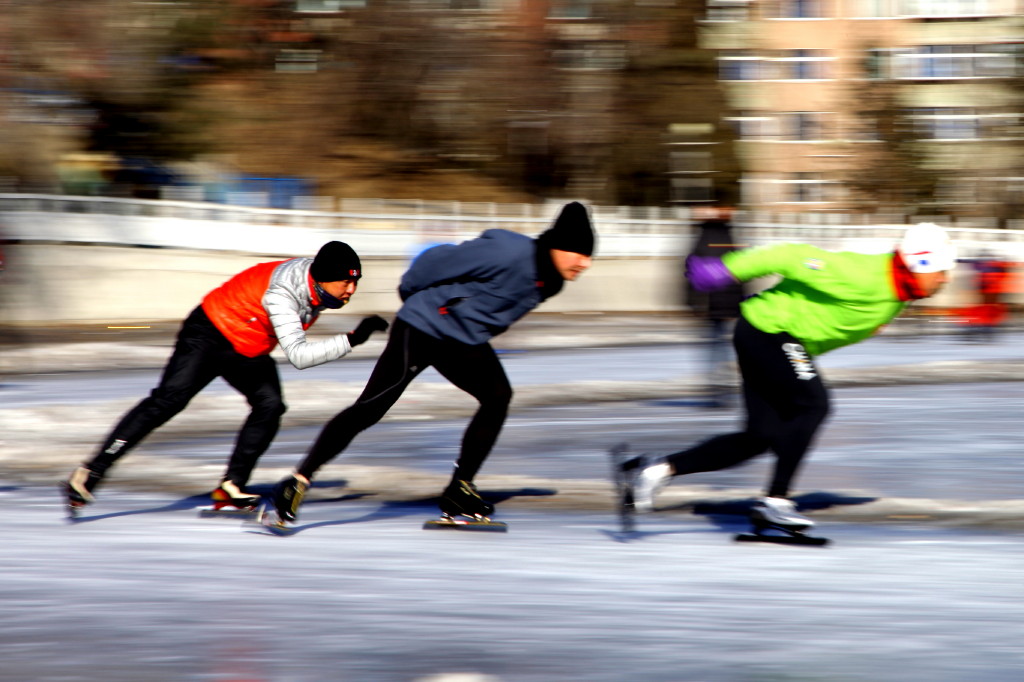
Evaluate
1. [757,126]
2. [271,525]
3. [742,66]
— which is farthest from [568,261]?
[757,126]

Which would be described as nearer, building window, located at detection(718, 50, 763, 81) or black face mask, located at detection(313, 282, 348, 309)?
black face mask, located at detection(313, 282, 348, 309)

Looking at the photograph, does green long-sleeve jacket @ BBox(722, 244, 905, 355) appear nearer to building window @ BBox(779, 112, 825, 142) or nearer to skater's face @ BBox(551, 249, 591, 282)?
skater's face @ BBox(551, 249, 591, 282)

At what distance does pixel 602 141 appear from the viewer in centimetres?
4162

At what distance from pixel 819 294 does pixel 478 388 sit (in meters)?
1.57

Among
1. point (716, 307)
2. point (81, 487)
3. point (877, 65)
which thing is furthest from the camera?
point (877, 65)

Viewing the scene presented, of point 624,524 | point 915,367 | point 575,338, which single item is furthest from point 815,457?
point 575,338

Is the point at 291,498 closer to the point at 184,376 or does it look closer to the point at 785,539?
the point at 184,376

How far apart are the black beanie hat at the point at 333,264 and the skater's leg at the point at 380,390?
0.34 meters

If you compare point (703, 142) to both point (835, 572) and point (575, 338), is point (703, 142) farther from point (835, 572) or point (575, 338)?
point (835, 572)

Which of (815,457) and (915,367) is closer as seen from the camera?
(815,457)

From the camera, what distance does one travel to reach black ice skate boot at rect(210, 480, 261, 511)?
6738mm

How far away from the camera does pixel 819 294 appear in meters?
5.79

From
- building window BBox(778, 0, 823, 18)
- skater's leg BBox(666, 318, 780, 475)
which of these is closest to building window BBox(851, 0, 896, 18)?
building window BBox(778, 0, 823, 18)

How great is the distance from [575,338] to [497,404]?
40.7 ft
